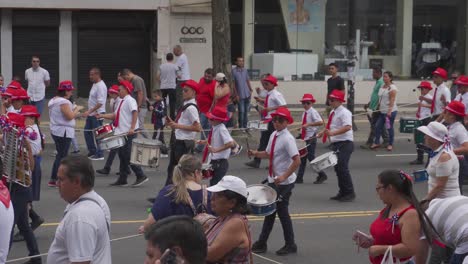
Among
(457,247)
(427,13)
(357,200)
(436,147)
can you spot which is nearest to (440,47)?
(427,13)

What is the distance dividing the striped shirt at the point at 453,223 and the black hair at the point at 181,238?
3522 millimetres

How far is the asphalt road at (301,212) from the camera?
35.9ft

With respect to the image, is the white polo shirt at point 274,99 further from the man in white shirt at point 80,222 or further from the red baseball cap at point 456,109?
the man in white shirt at point 80,222

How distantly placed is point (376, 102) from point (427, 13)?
10072mm

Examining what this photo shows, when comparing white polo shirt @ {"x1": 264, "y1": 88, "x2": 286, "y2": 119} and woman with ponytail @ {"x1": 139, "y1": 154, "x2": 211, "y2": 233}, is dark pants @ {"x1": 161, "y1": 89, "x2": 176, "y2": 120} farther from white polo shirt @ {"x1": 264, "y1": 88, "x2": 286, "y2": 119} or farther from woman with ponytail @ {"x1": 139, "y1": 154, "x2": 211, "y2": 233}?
woman with ponytail @ {"x1": 139, "y1": 154, "x2": 211, "y2": 233}

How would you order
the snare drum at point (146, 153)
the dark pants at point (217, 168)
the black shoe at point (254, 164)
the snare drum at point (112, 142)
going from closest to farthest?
1. the dark pants at point (217, 168)
2. the snare drum at point (146, 153)
3. the snare drum at point (112, 142)
4. the black shoe at point (254, 164)

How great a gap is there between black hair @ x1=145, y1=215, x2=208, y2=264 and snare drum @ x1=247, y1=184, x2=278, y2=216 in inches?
208

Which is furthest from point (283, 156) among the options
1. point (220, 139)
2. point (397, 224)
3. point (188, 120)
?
point (397, 224)

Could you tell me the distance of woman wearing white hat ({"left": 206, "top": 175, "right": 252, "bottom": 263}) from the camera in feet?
20.8

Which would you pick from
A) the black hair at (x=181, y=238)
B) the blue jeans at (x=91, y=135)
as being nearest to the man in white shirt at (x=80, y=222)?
the black hair at (x=181, y=238)

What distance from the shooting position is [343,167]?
46.5ft

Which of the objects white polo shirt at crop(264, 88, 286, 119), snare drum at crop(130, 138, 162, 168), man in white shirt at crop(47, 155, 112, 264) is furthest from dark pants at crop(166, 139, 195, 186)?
man in white shirt at crop(47, 155, 112, 264)

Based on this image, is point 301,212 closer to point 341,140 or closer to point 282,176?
point 341,140

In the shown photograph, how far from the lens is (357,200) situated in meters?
14.4
